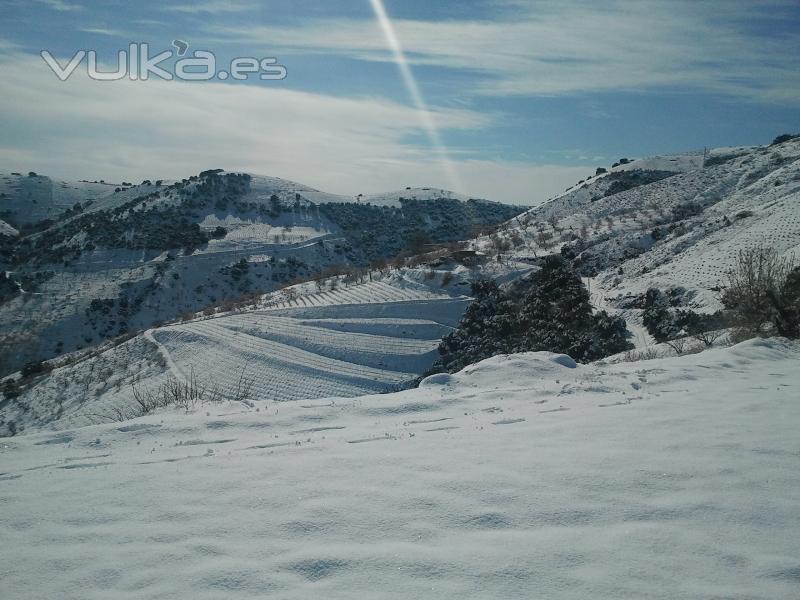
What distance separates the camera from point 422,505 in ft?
11.8

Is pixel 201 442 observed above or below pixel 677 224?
below

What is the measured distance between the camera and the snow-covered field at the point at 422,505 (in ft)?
9.04

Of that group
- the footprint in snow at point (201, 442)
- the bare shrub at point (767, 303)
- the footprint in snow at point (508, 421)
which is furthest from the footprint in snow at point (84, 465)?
the bare shrub at point (767, 303)

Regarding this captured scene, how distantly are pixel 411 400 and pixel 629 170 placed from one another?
67827 millimetres

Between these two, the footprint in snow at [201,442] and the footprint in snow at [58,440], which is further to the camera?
the footprint in snow at [58,440]

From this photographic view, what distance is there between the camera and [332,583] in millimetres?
2727

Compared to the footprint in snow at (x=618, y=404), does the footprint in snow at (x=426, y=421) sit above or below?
below

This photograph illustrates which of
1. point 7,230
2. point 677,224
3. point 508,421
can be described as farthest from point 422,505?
point 7,230

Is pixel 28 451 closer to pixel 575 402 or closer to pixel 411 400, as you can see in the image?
pixel 411 400

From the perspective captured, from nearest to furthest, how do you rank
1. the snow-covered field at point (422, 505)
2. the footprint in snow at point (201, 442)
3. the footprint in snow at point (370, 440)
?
1. the snow-covered field at point (422, 505)
2. the footprint in snow at point (370, 440)
3. the footprint in snow at point (201, 442)

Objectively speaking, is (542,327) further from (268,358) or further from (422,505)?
(422,505)

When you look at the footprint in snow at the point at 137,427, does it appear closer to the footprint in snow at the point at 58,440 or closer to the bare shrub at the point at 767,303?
the footprint in snow at the point at 58,440

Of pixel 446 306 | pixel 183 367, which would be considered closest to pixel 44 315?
pixel 183 367

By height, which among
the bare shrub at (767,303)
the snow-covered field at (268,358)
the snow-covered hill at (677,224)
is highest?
the snow-covered hill at (677,224)
